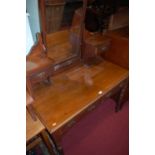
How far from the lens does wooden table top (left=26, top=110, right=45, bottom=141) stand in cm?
94

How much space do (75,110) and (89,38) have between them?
2.29ft

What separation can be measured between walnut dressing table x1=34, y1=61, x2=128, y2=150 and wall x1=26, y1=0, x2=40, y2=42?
427 millimetres

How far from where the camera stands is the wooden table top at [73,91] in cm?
109

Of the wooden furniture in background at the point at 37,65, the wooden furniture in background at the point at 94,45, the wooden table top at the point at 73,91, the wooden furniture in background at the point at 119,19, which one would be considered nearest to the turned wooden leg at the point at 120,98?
the wooden table top at the point at 73,91

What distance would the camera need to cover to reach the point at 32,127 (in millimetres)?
979

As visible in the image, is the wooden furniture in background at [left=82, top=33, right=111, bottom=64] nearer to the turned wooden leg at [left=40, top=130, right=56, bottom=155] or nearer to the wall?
the wall

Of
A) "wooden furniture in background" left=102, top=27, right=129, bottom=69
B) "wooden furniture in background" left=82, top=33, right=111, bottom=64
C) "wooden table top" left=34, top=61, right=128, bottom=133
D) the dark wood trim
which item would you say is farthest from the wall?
"wooden furniture in background" left=102, top=27, right=129, bottom=69

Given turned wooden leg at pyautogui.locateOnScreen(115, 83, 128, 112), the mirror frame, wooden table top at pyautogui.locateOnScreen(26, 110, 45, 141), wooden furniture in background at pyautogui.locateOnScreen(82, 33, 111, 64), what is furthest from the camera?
turned wooden leg at pyautogui.locateOnScreen(115, 83, 128, 112)

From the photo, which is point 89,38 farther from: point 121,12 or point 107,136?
point 107,136

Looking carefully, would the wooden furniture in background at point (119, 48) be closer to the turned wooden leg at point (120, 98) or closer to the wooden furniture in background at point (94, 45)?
the wooden furniture in background at point (94, 45)

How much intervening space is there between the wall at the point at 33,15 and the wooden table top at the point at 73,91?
42 cm
